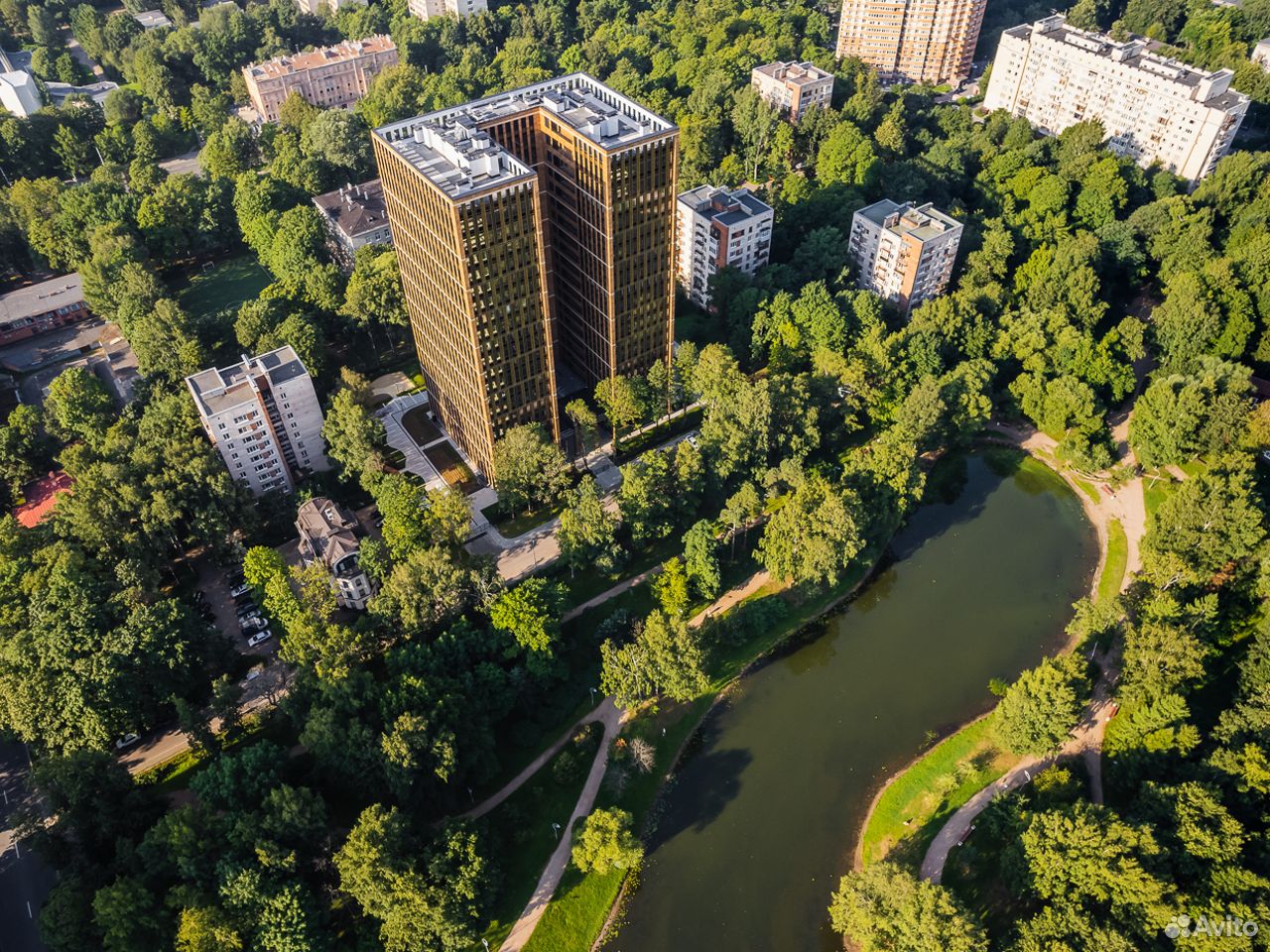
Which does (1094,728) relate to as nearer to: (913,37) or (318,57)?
(913,37)

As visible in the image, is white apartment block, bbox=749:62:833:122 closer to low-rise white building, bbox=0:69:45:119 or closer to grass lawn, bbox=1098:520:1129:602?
grass lawn, bbox=1098:520:1129:602

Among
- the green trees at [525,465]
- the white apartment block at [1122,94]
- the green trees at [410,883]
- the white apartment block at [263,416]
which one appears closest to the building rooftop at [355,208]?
the white apartment block at [263,416]

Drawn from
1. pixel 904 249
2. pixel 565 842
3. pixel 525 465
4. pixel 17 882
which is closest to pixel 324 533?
pixel 525 465

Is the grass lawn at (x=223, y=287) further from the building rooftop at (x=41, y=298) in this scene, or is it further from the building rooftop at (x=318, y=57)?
the building rooftop at (x=318, y=57)

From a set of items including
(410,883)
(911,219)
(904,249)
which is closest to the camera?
(410,883)

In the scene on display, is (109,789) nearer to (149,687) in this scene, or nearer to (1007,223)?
(149,687)

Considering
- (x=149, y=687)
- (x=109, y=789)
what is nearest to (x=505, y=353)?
(x=149, y=687)
